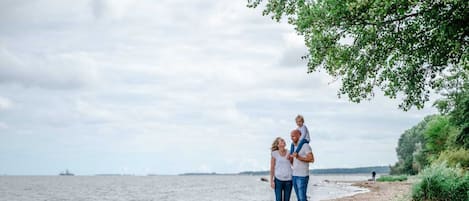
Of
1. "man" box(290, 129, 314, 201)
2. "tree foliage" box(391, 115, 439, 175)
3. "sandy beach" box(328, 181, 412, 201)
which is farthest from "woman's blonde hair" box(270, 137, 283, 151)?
"tree foliage" box(391, 115, 439, 175)

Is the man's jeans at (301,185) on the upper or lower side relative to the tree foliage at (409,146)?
lower

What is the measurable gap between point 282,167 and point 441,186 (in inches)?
343

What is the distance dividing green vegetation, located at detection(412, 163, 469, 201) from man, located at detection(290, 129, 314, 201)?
762 centimetres

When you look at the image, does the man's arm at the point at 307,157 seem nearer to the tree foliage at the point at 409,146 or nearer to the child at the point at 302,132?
the child at the point at 302,132

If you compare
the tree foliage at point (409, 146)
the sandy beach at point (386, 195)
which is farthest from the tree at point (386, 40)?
the tree foliage at point (409, 146)

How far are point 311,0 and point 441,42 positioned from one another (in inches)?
142

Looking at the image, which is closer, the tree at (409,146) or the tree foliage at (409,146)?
the tree foliage at (409,146)

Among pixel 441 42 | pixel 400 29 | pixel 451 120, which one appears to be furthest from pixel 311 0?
pixel 451 120

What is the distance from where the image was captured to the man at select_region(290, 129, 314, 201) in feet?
46.8

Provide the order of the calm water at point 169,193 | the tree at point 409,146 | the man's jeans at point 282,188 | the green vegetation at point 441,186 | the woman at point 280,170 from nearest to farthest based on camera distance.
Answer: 1. the woman at point 280,170
2. the man's jeans at point 282,188
3. the green vegetation at point 441,186
4. the calm water at point 169,193
5. the tree at point 409,146

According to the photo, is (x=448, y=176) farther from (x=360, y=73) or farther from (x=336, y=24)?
(x=336, y=24)

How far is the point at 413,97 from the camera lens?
1764cm

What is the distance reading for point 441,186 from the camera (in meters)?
21.0

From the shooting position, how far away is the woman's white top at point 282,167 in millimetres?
14656
